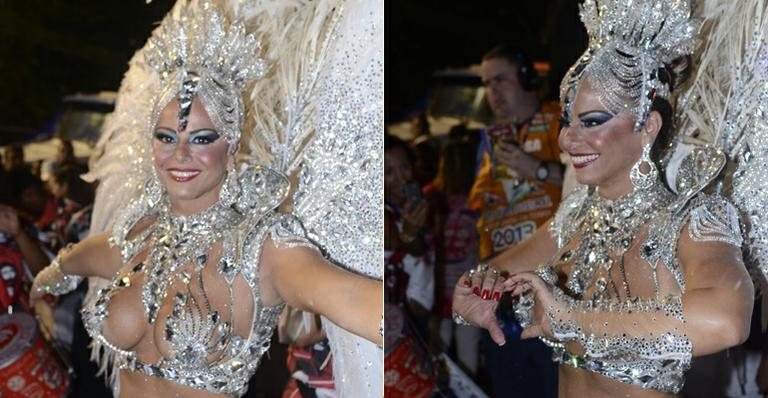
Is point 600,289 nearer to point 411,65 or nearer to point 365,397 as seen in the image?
point 365,397

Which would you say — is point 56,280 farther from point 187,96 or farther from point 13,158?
point 187,96

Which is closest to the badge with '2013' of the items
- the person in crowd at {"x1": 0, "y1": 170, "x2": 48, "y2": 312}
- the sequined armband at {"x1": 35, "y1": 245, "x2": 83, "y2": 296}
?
the sequined armband at {"x1": 35, "y1": 245, "x2": 83, "y2": 296}

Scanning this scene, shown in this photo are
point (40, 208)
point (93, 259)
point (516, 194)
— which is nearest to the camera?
point (93, 259)

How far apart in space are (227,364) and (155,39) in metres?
0.68

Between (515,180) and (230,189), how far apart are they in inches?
28.0

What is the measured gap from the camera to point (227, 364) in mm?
2076

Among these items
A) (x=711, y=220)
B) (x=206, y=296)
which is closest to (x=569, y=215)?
(x=711, y=220)

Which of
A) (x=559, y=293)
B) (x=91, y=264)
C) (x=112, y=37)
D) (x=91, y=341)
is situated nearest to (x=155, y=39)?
(x=112, y=37)

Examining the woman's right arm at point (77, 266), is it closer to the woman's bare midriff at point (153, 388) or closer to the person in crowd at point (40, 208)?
the person in crowd at point (40, 208)

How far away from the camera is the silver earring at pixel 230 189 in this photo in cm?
210

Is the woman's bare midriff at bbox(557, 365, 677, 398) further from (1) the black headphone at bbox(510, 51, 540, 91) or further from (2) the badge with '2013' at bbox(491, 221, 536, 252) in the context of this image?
(1) the black headphone at bbox(510, 51, 540, 91)

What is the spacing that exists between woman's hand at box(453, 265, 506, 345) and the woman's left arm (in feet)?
0.71

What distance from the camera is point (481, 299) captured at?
2119 mm

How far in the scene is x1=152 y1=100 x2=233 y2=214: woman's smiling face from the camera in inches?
81.6
